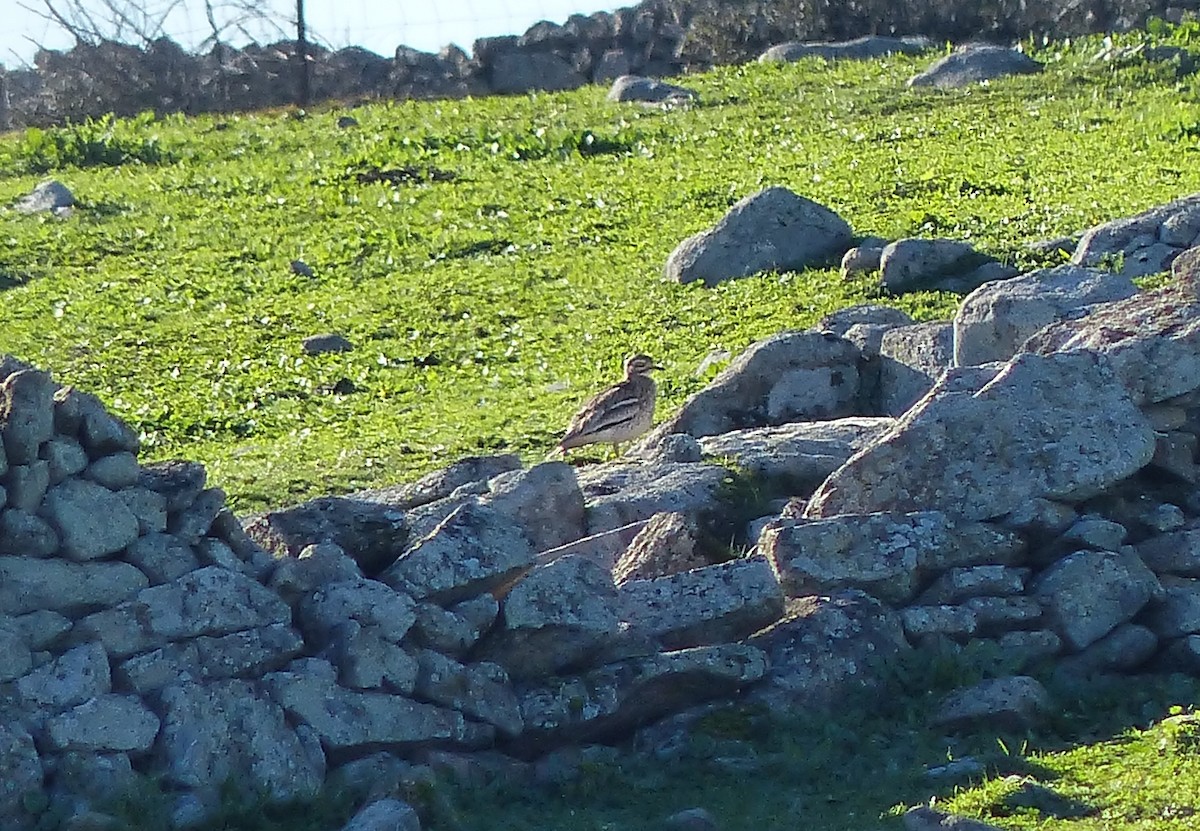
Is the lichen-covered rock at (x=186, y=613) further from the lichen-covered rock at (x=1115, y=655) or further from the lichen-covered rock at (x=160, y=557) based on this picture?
the lichen-covered rock at (x=1115, y=655)

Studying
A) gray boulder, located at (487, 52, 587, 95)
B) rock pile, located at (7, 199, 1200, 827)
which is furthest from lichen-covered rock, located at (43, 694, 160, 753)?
gray boulder, located at (487, 52, 587, 95)

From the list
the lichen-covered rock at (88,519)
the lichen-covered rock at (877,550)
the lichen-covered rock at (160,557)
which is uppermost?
the lichen-covered rock at (88,519)

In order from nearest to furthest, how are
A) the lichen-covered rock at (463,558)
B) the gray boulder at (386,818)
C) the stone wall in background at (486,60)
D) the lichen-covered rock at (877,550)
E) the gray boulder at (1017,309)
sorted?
the gray boulder at (386,818), the lichen-covered rock at (463,558), the lichen-covered rock at (877,550), the gray boulder at (1017,309), the stone wall in background at (486,60)

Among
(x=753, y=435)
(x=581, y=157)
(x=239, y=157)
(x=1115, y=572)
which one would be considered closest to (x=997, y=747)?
(x=1115, y=572)

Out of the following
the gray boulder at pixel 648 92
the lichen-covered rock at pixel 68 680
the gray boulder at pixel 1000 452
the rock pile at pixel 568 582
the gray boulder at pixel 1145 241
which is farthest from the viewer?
the gray boulder at pixel 648 92

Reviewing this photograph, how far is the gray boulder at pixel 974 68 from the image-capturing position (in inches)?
1060

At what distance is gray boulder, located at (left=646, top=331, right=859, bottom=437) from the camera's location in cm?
1269

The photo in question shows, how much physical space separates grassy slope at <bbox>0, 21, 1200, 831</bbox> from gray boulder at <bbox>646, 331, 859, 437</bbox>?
1305mm

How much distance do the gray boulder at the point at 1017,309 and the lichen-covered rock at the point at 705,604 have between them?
3811 mm

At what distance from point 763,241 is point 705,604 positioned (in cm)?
997

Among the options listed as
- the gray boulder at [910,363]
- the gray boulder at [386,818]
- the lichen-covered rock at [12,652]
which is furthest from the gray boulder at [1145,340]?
the lichen-covered rock at [12,652]

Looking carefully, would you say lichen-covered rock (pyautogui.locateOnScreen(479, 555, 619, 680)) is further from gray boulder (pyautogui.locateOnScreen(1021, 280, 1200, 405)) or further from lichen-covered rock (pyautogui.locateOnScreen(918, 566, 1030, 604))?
gray boulder (pyautogui.locateOnScreen(1021, 280, 1200, 405))

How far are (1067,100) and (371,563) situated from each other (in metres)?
17.5

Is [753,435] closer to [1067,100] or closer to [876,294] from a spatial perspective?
[876,294]
